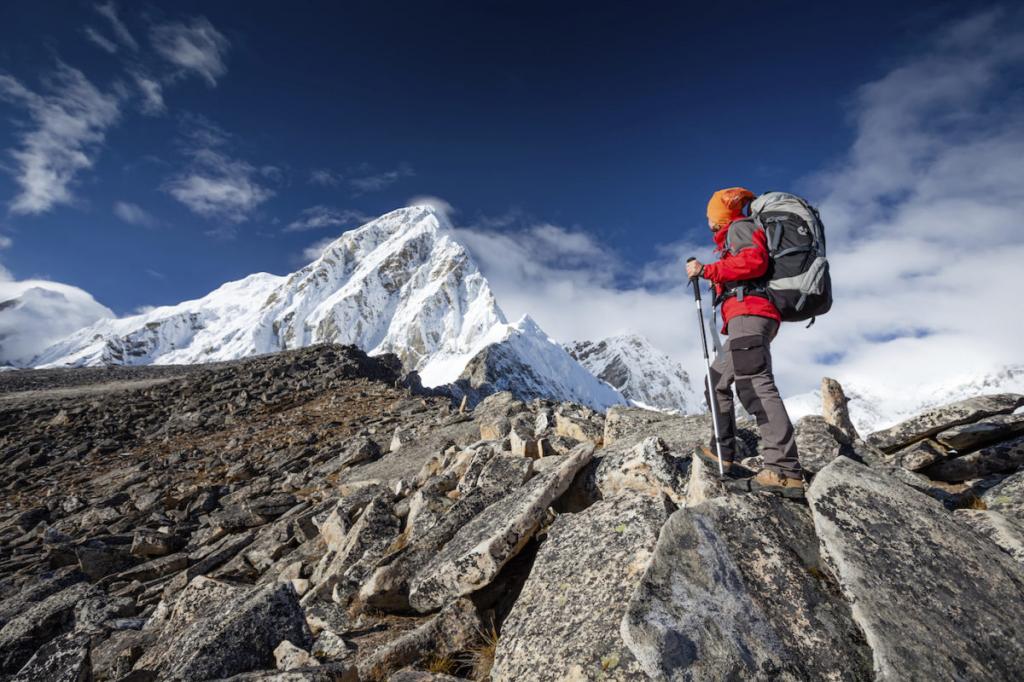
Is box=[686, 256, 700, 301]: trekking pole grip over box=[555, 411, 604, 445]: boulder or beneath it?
over

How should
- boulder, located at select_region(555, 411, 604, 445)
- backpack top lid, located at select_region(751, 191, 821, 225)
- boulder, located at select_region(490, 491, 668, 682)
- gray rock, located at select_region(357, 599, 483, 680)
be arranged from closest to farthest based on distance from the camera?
boulder, located at select_region(490, 491, 668, 682), gray rock, located at select_region(357, 599, 483, 680), backpack top lid, located at select_region(751, 191, 821, 225), boulder, located at select_region(555, 411, 604, 445)

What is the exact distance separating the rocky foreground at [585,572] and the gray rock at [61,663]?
20 millimetres

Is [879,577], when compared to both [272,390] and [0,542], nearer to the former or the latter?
[0,542]

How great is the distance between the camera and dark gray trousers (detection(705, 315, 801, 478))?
14.3 ft

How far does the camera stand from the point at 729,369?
5.19m

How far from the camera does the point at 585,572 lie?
367 centimetres

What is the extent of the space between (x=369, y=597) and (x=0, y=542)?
14087mm

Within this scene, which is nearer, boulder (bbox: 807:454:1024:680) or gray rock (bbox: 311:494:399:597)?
boulder (bbox: 807:454:1024:680)

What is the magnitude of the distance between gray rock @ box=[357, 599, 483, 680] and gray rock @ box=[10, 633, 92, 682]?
269 centimetres

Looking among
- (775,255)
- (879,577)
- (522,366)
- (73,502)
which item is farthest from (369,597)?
(522,366)

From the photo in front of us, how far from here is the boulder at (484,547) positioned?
4.26 metres

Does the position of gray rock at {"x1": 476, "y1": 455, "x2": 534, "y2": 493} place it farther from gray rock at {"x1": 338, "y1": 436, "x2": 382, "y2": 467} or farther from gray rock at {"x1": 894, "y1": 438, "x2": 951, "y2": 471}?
gray rock at {"x1": 338, "y1": 436, "x2": 382, "y2": 467}

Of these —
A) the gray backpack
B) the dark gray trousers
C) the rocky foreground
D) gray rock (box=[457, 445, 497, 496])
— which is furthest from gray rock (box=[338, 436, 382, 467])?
the gray backpack

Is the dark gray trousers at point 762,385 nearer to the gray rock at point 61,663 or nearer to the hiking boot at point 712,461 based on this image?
Answer: the hiking boot at point 712,461
